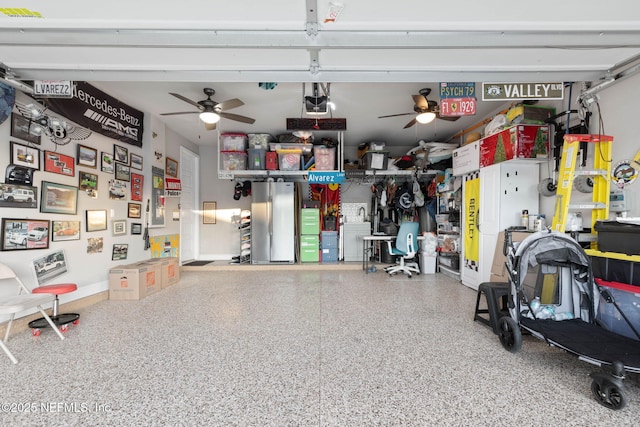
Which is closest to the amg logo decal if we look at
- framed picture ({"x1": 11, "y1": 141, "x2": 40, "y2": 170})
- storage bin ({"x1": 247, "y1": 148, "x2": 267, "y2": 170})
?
framed picture ({"x1": 11, "y1": 141, "x2": 40, "y2": 170})

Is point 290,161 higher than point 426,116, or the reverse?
point 426,116

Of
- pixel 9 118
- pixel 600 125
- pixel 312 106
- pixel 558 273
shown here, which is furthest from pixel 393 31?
pixel 9 118

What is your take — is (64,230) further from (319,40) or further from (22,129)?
(319,40)

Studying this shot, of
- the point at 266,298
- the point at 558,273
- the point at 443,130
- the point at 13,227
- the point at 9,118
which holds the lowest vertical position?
the point at 266,298

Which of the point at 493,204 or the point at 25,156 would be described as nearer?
the point at 25,156

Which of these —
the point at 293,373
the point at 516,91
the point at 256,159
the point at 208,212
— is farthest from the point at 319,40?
the point at 208,212

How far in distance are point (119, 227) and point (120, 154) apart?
→ 1147 mm

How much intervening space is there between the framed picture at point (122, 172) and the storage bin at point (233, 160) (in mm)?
1723

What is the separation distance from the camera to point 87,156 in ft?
11.9

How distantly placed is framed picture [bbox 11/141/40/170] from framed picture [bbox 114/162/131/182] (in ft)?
→ 3.55

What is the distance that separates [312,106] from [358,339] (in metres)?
2.72

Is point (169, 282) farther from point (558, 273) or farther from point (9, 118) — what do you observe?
point (558, 273)

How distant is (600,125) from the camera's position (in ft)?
9.68

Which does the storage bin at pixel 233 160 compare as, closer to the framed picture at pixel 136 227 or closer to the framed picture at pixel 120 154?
the framed picture at pixel 120 154
